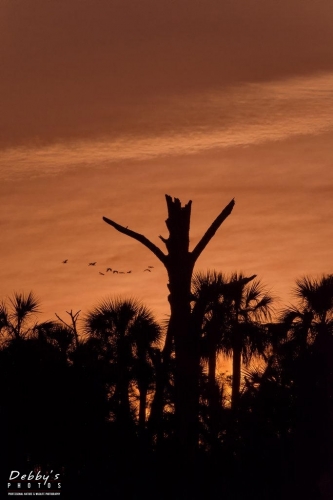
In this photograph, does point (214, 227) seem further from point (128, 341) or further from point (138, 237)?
point (128, 341)

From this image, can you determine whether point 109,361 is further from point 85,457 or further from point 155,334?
point 85,457

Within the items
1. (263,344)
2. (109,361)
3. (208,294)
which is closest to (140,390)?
(109,361)

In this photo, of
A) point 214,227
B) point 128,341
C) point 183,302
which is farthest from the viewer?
point 128,341

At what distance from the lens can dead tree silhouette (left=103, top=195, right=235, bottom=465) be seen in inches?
1005

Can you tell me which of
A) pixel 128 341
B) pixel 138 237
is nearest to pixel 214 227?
pixel 138 237

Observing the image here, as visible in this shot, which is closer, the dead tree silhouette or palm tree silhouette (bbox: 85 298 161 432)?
the dead tree silhouette

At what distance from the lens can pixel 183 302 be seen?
26.0 m

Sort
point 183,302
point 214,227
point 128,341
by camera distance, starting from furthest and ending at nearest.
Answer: point 128,341, point 183,302, point 214,227

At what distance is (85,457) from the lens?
2783 centimetres

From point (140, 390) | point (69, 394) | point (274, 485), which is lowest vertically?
point (274, 485)

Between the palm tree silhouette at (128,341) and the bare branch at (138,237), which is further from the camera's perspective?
the palm tree silhouette at (128,341)

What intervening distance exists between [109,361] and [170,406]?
2.86 m

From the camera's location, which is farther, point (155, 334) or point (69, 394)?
point (155, 334)

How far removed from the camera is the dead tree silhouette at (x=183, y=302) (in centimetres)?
2552
